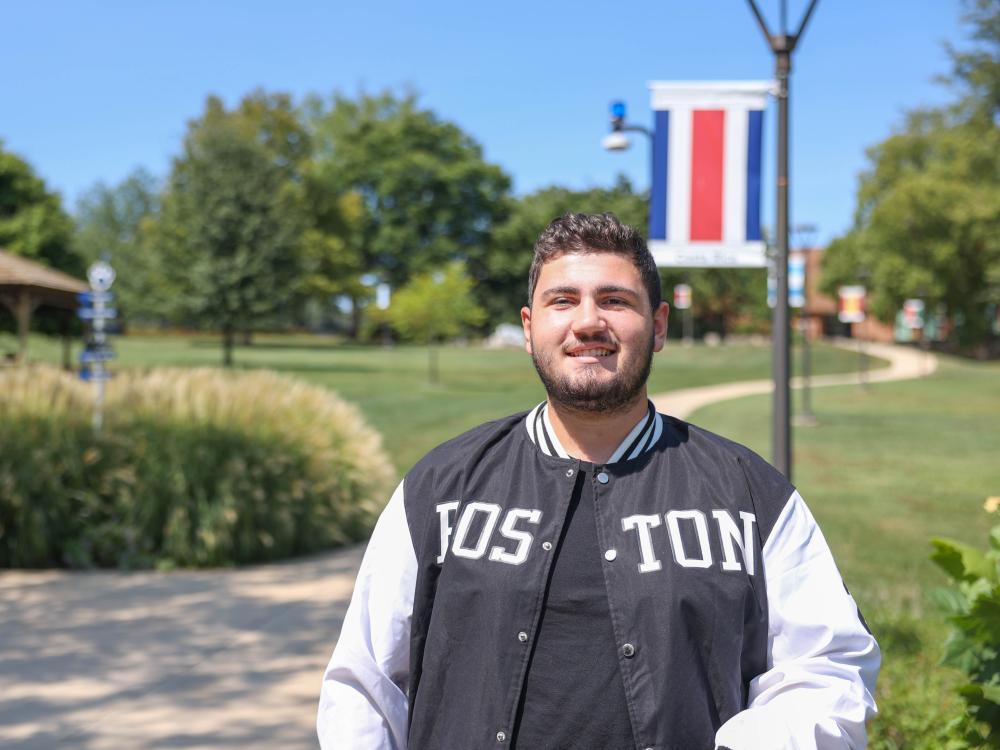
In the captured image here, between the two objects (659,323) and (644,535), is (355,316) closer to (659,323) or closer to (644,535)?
(659,323)

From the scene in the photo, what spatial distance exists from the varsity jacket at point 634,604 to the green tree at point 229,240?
131 ft

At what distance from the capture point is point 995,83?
34219 millimetres

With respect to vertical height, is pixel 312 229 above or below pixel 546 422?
above

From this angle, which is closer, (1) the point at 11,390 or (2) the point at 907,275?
(1) the point at 11,390

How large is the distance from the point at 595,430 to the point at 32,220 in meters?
44.0

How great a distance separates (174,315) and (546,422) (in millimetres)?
43530

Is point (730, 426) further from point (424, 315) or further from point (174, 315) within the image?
point (174, 315)

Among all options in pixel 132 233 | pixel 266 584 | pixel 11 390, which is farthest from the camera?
pixel 132 233

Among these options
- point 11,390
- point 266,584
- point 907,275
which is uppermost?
point 907,275

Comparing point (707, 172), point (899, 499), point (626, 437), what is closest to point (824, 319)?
point (899, 499)

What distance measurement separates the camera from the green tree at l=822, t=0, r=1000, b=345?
5612cm

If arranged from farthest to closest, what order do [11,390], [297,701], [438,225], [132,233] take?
[132,233], [438,225], [11,390], [297,701]

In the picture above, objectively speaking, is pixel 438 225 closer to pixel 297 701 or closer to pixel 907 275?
pixel 907 275

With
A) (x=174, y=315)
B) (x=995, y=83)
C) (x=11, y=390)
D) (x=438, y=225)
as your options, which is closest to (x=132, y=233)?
(x=438, y=225)
